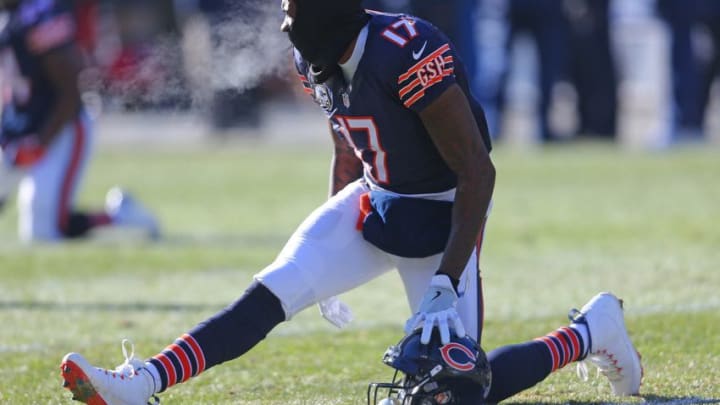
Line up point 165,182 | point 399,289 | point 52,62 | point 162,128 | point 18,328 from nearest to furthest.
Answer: point 18,328, point 399,289, point 52,62, point 165,182, point 162,128

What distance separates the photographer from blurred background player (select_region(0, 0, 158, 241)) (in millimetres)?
9219

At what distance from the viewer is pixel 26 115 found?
9.48 meters

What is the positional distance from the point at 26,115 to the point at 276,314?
5.72 meters

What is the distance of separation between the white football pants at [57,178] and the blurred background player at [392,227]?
5240mm

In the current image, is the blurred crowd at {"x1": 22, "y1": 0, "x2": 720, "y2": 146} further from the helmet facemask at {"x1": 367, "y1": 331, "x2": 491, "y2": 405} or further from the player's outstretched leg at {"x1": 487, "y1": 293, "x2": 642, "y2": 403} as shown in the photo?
the helmet facemask at {"x1": 367, "y1": 331, "x2": 491, "y2": 405}

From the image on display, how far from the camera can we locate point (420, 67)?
404cm

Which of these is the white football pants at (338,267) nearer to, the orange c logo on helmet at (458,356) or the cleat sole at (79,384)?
the orange c logo on helmet at (458,356)

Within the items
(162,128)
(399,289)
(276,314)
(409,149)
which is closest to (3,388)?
(276,314)

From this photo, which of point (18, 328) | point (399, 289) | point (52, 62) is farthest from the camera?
point (52, 62)

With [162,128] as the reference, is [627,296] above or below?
above

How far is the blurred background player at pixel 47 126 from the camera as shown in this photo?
922 cm

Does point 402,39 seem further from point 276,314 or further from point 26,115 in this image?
point 26,115

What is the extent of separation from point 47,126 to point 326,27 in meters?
5.60

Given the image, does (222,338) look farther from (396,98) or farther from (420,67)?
(420,67)
